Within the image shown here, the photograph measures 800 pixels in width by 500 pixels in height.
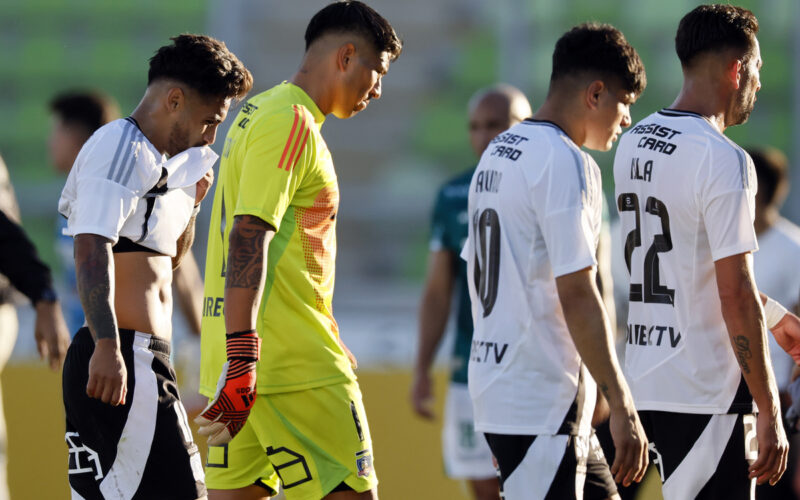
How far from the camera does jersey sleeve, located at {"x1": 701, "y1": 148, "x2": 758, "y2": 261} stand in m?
3.43

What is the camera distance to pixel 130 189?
3406mm

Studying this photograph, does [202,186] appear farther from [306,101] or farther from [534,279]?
[534,279]

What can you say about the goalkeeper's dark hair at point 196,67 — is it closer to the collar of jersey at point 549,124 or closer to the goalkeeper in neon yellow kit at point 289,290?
the goalkeeper in neon yellow kit at point 289,290

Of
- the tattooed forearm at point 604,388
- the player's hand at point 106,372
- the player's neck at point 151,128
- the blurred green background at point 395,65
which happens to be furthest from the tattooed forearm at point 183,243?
the blurred green background at point 395,65

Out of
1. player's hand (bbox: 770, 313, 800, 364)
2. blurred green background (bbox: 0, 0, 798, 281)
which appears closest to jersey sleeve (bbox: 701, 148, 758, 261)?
player's hand (bbox: 770, 313, 800, 364)

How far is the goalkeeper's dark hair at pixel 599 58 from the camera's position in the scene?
3.76 m

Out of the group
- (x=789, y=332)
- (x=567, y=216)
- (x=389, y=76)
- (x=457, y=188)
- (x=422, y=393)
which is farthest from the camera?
(x=389, y=76)

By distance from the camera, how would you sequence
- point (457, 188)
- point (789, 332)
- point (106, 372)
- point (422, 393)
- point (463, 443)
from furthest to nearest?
point (422, 393) < point (463, 443) < point (457, 188) < point (789, 332) < point (106, 372)

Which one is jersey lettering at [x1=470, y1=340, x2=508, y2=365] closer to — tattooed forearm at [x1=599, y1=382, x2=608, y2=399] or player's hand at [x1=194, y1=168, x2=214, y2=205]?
tattooed forearm at [x1=599, y1=382, x2=608, y2=399]

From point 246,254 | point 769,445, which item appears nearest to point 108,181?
point 246,254

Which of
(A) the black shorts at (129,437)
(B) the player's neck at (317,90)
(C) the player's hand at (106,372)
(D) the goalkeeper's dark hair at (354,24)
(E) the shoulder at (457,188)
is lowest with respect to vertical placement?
(A) the black shorts at (129,437)

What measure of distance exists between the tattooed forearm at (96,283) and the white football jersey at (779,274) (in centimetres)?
325

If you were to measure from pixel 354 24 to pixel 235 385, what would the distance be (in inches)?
51.9

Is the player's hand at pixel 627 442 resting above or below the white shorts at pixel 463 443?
above
